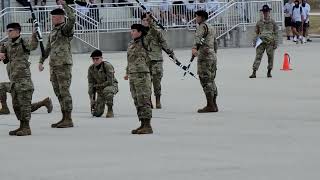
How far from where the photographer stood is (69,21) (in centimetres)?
1299

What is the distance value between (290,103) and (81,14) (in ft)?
64.3

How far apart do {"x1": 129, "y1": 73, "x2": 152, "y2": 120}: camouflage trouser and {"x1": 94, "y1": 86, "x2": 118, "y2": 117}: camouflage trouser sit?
7.84ft

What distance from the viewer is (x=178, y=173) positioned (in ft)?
30.2

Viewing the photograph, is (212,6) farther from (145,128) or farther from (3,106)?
(145,128)

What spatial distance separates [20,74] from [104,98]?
2.61m

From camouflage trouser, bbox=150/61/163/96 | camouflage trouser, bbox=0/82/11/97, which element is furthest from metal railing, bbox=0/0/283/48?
camouflage trouser, bbox=0/82/11/97

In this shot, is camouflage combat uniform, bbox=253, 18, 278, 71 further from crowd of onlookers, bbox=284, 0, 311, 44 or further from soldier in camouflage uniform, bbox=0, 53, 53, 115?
crowd of onlookers, bbox=284, 0, 311, 44

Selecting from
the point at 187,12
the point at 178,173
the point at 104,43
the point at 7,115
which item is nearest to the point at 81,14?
the point at 104,43

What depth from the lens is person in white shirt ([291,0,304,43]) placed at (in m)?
38.7

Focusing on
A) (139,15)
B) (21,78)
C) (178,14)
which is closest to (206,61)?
(21,78)

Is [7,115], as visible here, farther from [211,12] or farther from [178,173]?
[211,12]

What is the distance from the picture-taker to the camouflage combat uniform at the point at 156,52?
51.6 ft

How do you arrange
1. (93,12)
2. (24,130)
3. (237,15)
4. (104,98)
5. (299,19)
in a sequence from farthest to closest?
(299,19) < (237,15) < (93,12) < (104,98) < (24,130)

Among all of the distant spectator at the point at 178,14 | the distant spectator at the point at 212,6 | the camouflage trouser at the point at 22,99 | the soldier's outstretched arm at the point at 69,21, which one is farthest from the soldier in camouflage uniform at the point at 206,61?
the distant spectator at the point at 212,6
